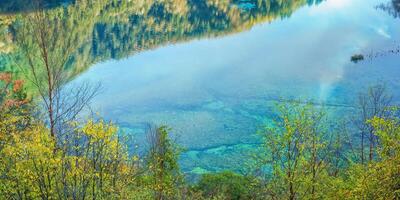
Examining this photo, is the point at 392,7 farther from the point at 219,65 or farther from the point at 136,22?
the point at 136,22

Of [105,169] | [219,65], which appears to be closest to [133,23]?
[219,65]

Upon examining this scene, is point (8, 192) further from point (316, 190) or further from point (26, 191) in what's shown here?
point (316, 190)

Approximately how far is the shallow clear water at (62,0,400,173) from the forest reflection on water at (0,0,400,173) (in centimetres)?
13

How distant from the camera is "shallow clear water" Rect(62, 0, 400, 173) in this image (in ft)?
170

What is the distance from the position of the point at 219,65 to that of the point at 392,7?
4827cm

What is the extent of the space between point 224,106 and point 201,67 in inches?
562

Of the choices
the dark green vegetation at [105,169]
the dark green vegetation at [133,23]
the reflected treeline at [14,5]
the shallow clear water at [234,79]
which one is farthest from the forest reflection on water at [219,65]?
the dark green vegetation at [105,169]

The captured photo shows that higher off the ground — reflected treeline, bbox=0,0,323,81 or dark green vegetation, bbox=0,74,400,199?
dark green vegetation, bbox=0,74,400,199

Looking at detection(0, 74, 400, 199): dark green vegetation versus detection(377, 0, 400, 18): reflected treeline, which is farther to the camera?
detection(377, 0, 400, 18): reflected treeline

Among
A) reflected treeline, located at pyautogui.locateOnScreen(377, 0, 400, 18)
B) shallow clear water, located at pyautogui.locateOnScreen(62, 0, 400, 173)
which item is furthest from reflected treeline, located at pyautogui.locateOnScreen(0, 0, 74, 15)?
reflected treeline, located at pyautogui.locateOnScreen(377, 0, 400, 18)

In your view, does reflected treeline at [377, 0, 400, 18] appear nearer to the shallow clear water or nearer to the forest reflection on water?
the forest reflection on water

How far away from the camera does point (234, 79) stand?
66500mm

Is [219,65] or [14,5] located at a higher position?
[14,5]

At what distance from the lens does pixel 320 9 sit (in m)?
111
